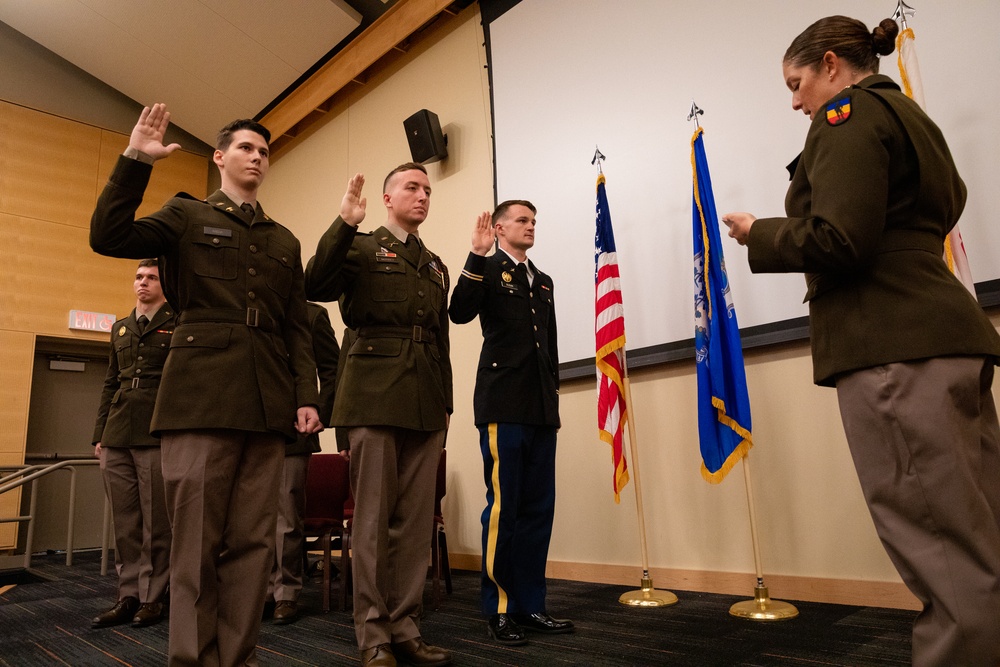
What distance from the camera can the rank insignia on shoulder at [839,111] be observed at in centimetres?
132

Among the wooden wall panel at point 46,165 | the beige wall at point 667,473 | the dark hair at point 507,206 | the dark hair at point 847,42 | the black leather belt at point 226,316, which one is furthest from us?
the wooden wall panel at point 46,165

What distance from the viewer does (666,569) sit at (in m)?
3.44

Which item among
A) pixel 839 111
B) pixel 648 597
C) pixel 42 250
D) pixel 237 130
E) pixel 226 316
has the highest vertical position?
pixel 42 250

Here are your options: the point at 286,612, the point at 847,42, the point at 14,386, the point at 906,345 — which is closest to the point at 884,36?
the point at 847,42

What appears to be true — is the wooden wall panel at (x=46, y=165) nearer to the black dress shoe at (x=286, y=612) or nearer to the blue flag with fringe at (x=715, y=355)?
the black dress shoe at (x=286, y=612)

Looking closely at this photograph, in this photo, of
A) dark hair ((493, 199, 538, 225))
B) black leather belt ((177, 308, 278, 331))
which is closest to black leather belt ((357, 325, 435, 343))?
black leather belt ((177, 308, 278, 331))

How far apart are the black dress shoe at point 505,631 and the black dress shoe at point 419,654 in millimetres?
325

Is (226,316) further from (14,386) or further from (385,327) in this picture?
(14,386)

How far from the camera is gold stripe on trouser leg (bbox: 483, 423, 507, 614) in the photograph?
245 centimetres

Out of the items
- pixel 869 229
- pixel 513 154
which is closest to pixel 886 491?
pixel 869 229

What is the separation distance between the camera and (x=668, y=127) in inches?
145

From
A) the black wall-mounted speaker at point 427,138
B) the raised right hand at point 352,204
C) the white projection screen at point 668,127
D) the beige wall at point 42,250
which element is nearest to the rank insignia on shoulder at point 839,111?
the raised right hand at point 352,204

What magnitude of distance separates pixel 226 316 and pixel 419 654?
3.59 feet

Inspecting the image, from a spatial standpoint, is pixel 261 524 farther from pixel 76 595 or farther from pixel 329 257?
pixel 76 595
